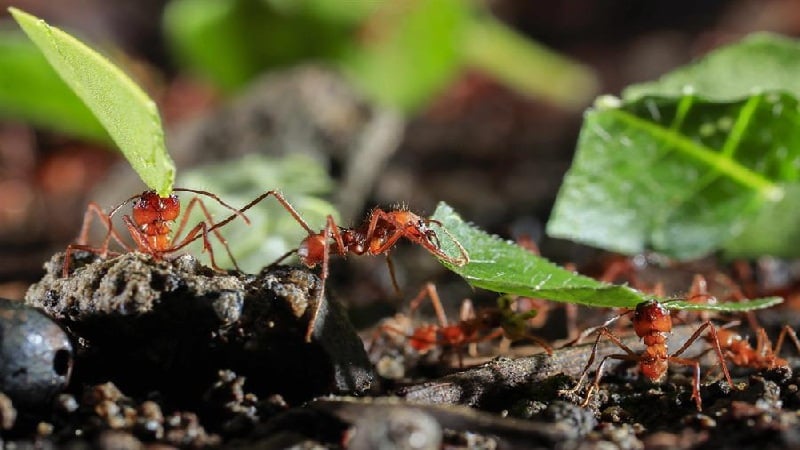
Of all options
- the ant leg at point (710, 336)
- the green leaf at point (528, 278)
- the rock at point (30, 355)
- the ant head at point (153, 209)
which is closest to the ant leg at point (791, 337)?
the ant leg at point (710, 336)

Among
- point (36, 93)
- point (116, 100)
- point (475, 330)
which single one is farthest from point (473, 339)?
point (36, 93)

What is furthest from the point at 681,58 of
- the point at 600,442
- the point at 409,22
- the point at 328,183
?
the point at 600,442

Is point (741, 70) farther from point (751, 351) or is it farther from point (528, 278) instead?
point (528, 278)

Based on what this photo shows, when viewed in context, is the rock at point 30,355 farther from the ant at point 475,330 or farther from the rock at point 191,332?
the ant at point 475,330

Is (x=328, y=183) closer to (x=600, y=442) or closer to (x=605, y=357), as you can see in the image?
(x=605, y=357)

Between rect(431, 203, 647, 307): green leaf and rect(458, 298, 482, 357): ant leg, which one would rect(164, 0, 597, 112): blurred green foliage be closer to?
rect(458, 298, 482, 357): ant leg

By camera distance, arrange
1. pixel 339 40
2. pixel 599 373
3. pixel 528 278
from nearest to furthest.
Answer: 1. pixel 528 278
2. pixel 599 373
3. pixel 339 40
